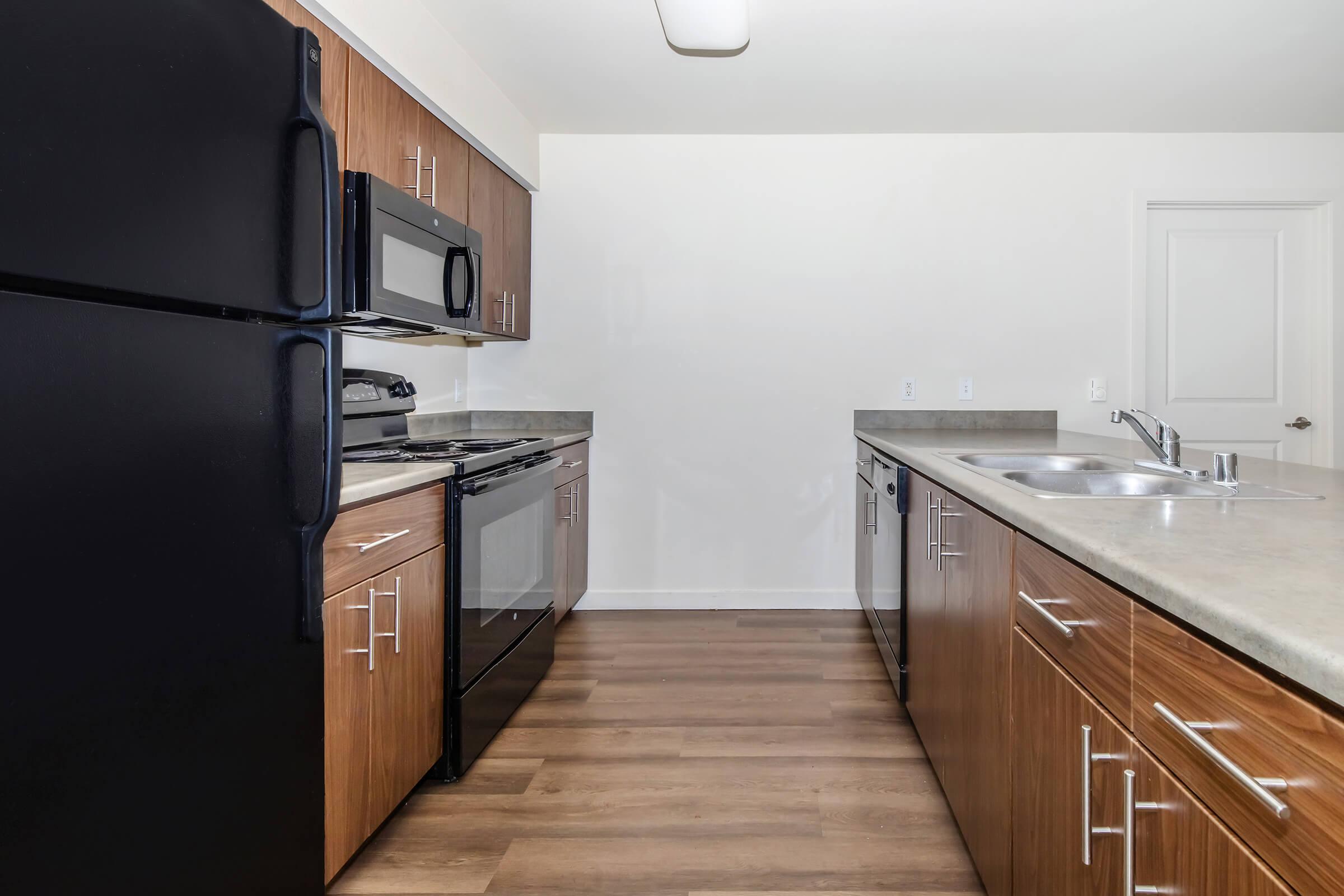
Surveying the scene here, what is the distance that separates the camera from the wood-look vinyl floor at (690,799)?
1.58 m

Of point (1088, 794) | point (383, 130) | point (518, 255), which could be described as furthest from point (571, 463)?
point (1088, 794)

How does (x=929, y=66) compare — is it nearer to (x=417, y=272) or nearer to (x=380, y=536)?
(x=417, y=272)

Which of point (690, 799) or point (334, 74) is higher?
point (334, 74)

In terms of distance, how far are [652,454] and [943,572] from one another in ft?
6.47

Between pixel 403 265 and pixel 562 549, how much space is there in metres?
1.41

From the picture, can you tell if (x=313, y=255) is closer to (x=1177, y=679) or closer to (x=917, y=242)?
(x=1177, y=679)

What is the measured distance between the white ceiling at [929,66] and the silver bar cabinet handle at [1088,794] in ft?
7.40

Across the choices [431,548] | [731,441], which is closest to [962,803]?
[431,548]

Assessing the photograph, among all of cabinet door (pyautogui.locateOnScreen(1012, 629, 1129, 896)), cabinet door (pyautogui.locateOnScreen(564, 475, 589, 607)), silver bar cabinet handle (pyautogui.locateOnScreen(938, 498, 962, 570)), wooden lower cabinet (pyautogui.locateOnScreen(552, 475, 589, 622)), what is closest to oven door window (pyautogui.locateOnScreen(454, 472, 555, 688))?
wooden lower cabinet (pyautogui.locateOnScreen(552, 475, 589, 622))

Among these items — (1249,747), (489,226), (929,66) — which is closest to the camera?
(1249,747)

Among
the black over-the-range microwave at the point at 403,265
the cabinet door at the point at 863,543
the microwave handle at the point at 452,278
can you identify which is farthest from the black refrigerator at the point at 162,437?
the cabinet door at the point at 863,543

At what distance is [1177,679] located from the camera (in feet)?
2.49

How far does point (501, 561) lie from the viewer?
2.21 m

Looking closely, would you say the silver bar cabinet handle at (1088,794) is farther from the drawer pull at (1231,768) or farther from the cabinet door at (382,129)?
the cabinet door at (382,129)
